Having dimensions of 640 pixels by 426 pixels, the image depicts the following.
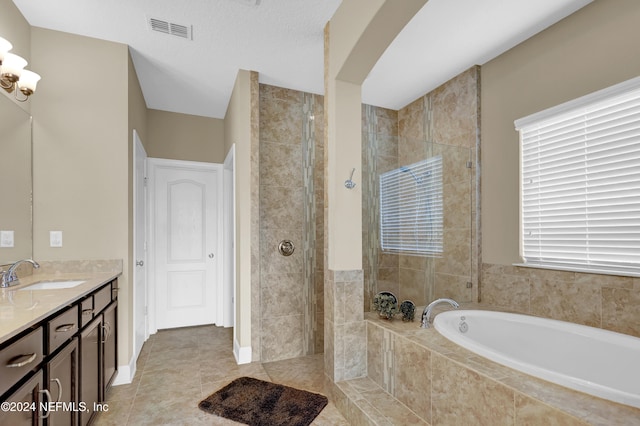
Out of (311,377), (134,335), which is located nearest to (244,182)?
(134,335)

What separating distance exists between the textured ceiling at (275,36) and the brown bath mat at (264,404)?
2.73m

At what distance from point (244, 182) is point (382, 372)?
1.96m

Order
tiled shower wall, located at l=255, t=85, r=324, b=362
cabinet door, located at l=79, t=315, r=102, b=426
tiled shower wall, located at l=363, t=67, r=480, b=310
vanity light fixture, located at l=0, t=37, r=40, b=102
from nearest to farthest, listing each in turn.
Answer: cabinet door, located at l=79, t=315, r=102, b=426 < vanity light fixture, located at l=0, t=37, r=40, b=102 < tiled shower wall, located at l=363, t=67, r=480, b=310 < tiled shower wall, located at l=255, t=85, r=324, b=362

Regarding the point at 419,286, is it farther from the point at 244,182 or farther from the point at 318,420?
the point at 244,182

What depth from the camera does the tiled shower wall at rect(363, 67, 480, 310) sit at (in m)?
2.84

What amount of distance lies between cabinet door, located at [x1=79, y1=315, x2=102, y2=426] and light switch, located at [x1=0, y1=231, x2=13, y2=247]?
0.74 meters

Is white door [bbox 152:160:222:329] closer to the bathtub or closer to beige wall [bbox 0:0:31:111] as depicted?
beige wall [bbox 0:0:31:111]

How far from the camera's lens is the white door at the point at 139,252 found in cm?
293

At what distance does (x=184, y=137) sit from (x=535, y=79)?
375 cm

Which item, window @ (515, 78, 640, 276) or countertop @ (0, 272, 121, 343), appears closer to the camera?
countertop @ (0, 272, 121, 343)

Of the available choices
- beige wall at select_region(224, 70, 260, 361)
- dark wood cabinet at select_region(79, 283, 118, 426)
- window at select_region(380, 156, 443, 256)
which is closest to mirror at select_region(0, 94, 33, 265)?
dark wood cabinet at select_region(79, 283, 118, 426)

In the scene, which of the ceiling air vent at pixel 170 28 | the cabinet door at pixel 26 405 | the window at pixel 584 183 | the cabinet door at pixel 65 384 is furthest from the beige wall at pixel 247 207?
the window at pixel 584 183

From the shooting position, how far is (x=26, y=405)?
1150 mm

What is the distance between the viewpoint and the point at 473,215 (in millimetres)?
2984
